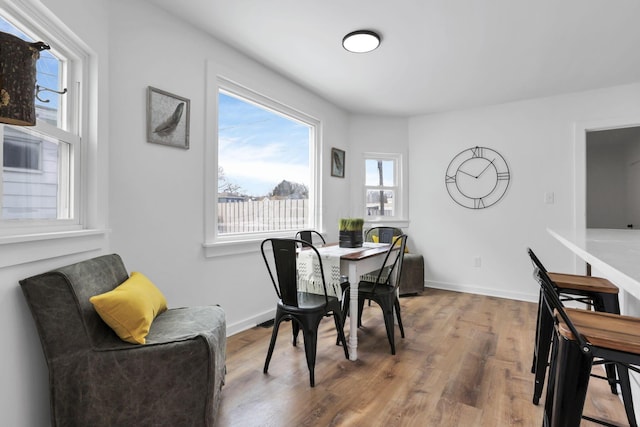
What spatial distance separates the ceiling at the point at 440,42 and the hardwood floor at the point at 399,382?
2423 mm

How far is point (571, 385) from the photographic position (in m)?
0.94

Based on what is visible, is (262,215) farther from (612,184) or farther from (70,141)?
(612,184)

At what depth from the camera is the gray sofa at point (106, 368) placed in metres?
1.27

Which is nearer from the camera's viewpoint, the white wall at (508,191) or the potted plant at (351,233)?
the potted plant at (351,233)

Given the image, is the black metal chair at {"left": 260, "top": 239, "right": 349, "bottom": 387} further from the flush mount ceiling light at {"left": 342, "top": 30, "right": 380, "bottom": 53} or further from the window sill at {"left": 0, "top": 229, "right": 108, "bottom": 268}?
the flush mount ceiling light at {"left": 342, "top": 30, "right": 380, "bottom": 53}

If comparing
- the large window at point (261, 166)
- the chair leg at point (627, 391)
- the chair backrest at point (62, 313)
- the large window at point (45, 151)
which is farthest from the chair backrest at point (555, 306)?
the large window at point (261, 166)

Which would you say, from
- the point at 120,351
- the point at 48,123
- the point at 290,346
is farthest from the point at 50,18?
the point at 290,346

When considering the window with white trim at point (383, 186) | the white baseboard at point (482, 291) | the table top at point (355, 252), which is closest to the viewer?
the table top at point (355, 252)

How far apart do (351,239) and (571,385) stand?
178 cm

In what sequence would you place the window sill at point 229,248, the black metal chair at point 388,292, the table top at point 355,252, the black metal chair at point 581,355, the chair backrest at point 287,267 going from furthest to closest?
the window sill at point 229,248, the black metal chair at point 388,292, the table top at point 355,252, the chair backrest at point 287,267, the black metal chair at point 581,355

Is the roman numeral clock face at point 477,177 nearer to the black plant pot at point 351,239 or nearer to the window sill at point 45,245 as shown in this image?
the black plant pot at point 351,239

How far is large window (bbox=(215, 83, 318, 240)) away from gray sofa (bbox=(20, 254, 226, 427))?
1446mm

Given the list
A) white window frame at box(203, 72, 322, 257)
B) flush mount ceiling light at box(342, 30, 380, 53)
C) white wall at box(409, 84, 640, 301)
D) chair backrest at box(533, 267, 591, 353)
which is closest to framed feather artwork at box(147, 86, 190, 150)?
white window frame at box(203, 72, 322, 257)

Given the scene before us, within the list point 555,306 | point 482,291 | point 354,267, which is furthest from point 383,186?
point 555,306
